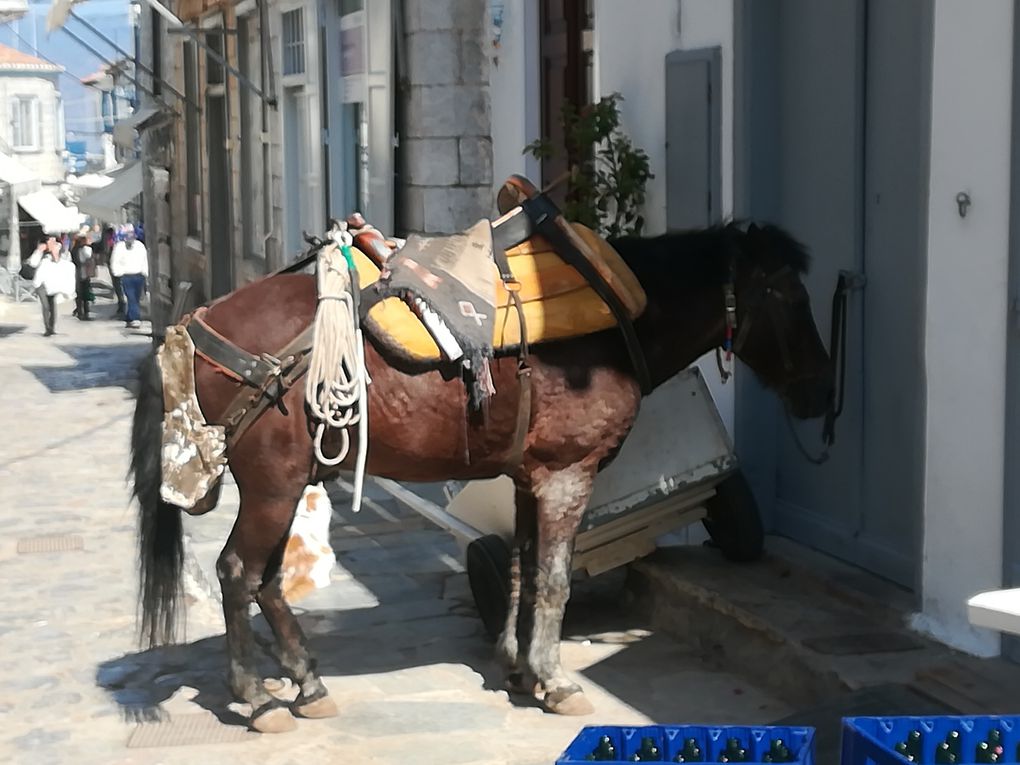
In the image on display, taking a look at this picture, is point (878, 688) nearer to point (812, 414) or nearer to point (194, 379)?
point (812, 414)

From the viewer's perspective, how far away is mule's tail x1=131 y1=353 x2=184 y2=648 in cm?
578

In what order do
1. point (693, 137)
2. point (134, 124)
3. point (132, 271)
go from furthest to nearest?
1. point (132, 271)
2. point (134, 124)
3. point (693, 137)

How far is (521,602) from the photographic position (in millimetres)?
6188

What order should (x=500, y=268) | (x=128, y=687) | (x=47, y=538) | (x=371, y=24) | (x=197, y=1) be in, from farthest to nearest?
1. (x=197, y=1)
2. (x=371, y=24)
3. (x=47, y=538)
4. (x=128, y=687)
5. (x=500, y=268)

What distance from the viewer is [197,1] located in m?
20.7

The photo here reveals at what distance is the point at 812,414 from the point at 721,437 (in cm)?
59

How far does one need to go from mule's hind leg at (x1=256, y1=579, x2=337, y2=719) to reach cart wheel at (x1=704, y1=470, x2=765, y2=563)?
197cm

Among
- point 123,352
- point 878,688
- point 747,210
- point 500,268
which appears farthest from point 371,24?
point 123,352

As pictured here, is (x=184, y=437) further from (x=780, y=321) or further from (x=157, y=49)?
(x=157, y=49)

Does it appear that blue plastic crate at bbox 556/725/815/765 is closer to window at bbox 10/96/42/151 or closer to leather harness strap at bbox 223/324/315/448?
leather harness strap at bbox 223/324/315/448

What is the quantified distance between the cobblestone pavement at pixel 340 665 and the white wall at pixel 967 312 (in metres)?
0.87

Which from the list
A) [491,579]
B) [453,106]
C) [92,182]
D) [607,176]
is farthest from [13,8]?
[491,579]

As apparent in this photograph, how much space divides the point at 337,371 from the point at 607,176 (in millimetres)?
3099

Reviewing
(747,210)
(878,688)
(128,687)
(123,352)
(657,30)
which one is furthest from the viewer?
(123,352)
